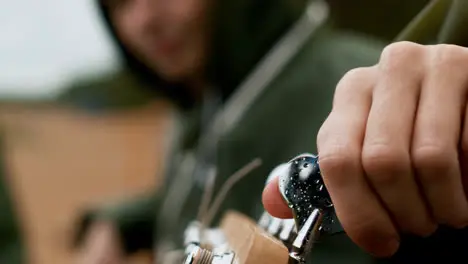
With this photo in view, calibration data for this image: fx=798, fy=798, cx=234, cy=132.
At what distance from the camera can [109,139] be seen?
1.68 meters

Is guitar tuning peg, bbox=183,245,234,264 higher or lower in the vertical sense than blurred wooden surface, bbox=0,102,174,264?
higher

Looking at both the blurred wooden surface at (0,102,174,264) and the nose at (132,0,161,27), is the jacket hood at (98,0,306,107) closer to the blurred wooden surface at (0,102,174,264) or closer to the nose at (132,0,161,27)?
the nose at (132,0,161,27)

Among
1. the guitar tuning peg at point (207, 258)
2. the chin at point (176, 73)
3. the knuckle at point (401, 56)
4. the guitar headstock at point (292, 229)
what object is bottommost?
the chin at point (176, 73)

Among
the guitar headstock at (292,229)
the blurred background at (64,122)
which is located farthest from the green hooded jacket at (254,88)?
the blurred background at (64,122)

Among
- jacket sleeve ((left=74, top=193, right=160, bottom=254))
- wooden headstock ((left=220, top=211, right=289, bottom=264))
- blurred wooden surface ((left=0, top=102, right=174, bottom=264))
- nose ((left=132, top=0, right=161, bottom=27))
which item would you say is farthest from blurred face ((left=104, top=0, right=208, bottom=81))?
blurred wooden surface ((left=0, top=102, right=174, bottom=264))

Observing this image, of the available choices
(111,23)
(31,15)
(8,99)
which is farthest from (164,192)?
(8,99)

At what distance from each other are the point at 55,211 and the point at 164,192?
680mm

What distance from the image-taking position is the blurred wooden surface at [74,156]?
60.4 inches

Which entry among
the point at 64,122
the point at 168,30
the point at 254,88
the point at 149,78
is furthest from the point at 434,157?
the point at 64,122

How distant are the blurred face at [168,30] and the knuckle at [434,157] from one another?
1.81ft

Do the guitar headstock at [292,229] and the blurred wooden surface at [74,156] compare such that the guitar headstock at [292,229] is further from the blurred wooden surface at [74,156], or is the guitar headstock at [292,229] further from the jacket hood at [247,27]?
the blurred wooden surface at [74,156]

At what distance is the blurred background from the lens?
4.80 ft

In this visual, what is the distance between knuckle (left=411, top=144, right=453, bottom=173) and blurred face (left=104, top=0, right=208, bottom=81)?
0.55 metres

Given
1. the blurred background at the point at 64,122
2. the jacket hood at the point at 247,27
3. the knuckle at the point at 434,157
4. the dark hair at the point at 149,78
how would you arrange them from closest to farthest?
1. the knuckle at the point at 434,157
2. the jacket hood at the point at 247,27
3. the dark hair at the point at 149,78
4. the blurred background at the point at 64,122
